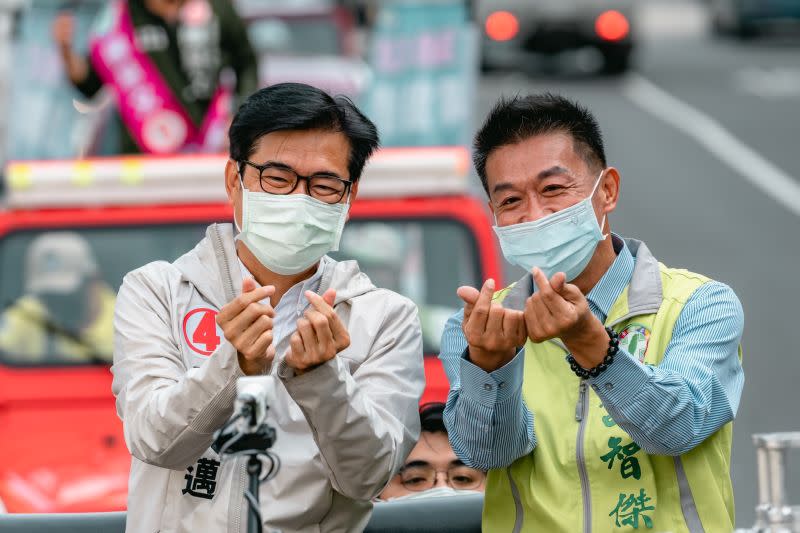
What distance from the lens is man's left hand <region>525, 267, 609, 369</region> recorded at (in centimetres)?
304

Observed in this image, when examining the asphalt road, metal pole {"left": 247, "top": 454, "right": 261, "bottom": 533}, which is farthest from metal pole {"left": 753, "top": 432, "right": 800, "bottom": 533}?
the asphalt road

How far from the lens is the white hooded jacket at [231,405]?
126 inches

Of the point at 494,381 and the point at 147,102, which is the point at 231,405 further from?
the point at 147,102

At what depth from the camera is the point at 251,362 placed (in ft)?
10.3

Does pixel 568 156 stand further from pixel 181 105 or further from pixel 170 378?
pixel 181 105

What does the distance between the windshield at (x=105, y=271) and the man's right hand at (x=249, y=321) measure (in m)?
2.78

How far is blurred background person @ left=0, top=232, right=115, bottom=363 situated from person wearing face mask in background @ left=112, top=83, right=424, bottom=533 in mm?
2470

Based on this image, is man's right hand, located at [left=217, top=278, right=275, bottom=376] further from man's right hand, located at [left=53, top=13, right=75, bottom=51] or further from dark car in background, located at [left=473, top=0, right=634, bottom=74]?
dark car in background, located at [left=473, top=0, right=634, bottom=74]

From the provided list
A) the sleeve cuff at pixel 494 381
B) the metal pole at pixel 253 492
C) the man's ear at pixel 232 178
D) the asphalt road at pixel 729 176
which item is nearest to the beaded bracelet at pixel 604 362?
the sleeve cuff at pixel 494 381

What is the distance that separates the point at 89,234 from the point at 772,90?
19017 mm

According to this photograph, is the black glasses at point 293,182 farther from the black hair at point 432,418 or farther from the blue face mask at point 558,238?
the black hair at point 432,418

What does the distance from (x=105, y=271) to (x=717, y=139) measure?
607 inches

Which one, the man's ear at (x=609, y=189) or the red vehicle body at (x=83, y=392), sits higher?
the man's ear at (x=609, y=189)

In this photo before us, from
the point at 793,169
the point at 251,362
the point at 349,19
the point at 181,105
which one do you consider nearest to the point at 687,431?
the point at 251,362
